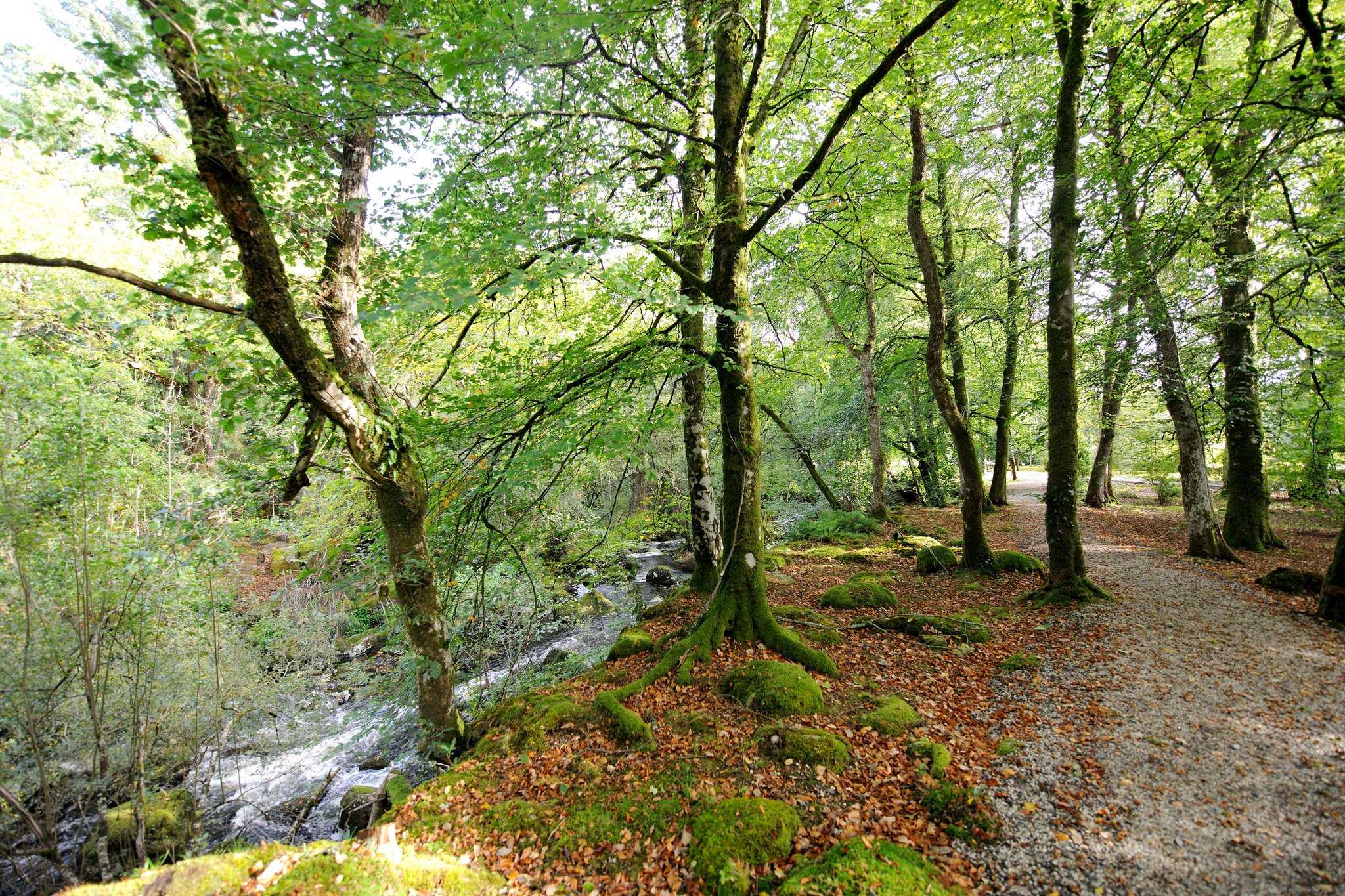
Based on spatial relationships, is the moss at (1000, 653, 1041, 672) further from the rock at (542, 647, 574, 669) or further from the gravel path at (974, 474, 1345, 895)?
the rock at (542, 647, 574, 669)

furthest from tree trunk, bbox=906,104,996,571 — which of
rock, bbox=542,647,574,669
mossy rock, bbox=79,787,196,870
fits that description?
mossy rock, bbox=79,787,196,870

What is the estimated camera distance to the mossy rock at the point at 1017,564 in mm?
8328

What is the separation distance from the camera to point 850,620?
6.75 m

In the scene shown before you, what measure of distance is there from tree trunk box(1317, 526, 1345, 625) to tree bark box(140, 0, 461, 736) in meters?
9.58

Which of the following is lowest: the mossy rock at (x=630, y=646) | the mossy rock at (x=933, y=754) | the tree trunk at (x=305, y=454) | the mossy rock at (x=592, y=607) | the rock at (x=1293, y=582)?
the mossy rock at (x=592, y=607)

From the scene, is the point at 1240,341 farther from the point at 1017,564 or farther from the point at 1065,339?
the point at 1017,564

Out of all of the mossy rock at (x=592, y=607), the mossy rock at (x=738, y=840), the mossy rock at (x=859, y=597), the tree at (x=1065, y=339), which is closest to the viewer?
the mossy rock at (x=738, y=840)

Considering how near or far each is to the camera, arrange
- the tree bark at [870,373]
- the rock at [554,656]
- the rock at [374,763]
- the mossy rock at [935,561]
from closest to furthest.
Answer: the rock at [374,763]
the mossy rock at [935,561]
the rock at [554,656]
the tree bark at [870,373]

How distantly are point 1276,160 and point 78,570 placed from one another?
1551cm

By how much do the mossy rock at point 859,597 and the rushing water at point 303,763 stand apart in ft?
11.9

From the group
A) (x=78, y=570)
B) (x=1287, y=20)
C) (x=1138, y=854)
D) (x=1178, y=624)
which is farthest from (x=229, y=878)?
(x=1287, y=20)

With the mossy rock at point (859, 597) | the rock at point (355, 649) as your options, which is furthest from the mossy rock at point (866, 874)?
the rock at point (355, 649)

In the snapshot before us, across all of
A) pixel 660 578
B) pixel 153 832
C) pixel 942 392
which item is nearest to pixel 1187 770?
pixel 942 392

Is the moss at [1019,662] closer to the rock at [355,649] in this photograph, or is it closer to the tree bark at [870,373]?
the tree bark at [870,373]
